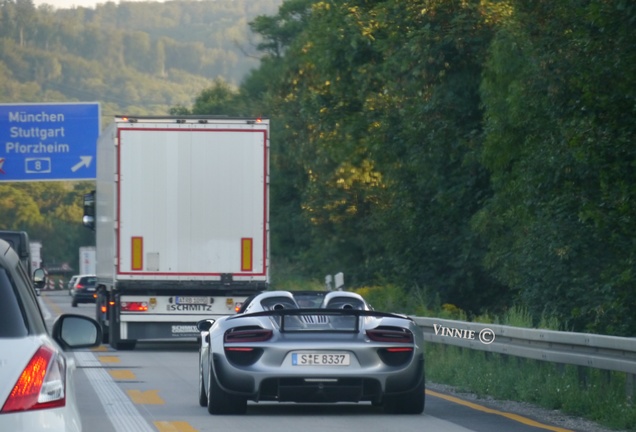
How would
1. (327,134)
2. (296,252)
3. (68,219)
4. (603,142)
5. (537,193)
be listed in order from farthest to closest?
1. (68,219)
2. (296,252)
3. (327,134)
4. (537,193)
5. (603,142)

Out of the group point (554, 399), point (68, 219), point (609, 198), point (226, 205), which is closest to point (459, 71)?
point (226, 205)

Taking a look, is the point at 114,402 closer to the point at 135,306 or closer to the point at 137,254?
the point at 137,254

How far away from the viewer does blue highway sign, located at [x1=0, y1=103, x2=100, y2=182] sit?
38250mm

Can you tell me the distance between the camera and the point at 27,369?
5.25 metres

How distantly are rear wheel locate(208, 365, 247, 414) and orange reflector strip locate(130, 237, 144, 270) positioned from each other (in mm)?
11259

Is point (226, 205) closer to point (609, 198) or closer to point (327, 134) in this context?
point (609, 198)

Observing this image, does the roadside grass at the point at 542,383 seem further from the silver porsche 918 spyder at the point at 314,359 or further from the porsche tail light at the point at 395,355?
the porsche tail light at the point at 395,355

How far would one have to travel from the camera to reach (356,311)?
12875 millimetres

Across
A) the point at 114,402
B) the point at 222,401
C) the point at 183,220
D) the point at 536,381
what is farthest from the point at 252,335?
the point at 183,220

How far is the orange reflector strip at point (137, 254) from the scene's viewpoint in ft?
79.1

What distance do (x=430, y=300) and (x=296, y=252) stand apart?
36159mm

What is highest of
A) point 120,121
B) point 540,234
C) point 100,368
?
point 120,121

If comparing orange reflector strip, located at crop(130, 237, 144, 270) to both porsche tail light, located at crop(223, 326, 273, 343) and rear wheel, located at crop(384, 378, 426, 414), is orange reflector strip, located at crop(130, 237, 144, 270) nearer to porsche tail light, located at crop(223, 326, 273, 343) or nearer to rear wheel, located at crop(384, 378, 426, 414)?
rear wheel, located at crop(384, 378, 426, 414)

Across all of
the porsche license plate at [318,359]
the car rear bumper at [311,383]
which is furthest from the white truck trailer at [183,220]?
the porsche license plate at [318,359]
